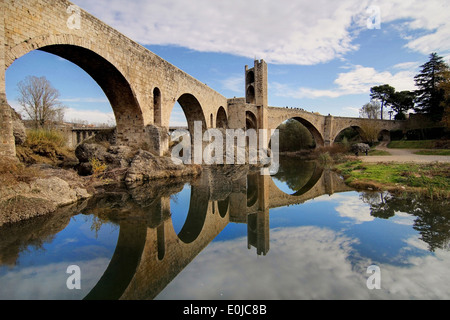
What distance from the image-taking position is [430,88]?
33.1 metres

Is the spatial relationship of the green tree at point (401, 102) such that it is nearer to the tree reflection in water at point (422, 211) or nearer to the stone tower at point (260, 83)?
the stone tower at point (260, 83)

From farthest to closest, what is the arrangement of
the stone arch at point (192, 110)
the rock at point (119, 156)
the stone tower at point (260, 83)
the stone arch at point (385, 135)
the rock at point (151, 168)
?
the stone arch at point (385, 135) → the stone tower at point (260, 83) → the stone arch at point (192, 110) → the rock at point (119, 156) → the rock at point (151, 168)

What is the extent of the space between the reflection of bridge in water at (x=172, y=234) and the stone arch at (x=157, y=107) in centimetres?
520

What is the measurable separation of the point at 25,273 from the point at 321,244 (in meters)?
4.12

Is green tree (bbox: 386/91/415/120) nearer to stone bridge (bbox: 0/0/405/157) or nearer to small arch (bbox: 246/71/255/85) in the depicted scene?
small arch (bbox: 246/71/255/85)

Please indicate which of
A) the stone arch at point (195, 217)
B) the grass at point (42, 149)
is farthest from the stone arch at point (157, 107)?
the stone arch at point (195, 217)

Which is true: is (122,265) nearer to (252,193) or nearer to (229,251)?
(229,251)

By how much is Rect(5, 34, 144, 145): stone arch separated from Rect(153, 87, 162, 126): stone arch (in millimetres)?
1306

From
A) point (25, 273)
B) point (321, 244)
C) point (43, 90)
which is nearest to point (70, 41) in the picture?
point (25, 273)

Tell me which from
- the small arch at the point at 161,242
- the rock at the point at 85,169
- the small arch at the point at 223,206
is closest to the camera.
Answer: the small arch at the point at 161,242

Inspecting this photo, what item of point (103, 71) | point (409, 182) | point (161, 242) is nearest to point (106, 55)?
point (103, 71)

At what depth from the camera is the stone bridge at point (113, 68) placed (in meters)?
6.08

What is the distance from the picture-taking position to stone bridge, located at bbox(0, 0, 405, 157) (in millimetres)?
6082
